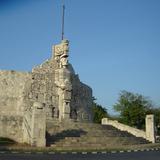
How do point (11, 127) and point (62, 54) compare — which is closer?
point (11, 127)

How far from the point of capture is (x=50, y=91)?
120 ft

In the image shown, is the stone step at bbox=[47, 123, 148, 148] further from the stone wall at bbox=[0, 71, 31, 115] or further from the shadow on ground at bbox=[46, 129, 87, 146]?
the stone wall at bbox=[0, 71, 31, 115]

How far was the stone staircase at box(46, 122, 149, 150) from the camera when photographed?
26.5 metres

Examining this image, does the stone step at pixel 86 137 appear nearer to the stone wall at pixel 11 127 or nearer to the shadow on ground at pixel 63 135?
the shadow on ground at pixel 63 135

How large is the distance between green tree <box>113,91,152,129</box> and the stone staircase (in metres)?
16.9

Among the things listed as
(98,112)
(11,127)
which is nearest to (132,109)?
(98,112)

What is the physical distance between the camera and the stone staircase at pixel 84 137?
26.5 metres

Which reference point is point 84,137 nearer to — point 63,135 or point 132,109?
point 63,135

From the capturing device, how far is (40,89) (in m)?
35.9

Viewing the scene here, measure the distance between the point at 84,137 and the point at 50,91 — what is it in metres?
9.16

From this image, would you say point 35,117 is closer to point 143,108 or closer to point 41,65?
point 41,65

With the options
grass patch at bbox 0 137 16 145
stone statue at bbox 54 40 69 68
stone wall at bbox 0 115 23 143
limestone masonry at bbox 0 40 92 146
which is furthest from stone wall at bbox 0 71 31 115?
grass patch at bbox 0 137 16 145

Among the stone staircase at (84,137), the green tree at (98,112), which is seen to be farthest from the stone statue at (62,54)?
the green tree at (98,112)

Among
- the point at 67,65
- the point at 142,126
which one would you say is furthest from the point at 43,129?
the point at 142,126
